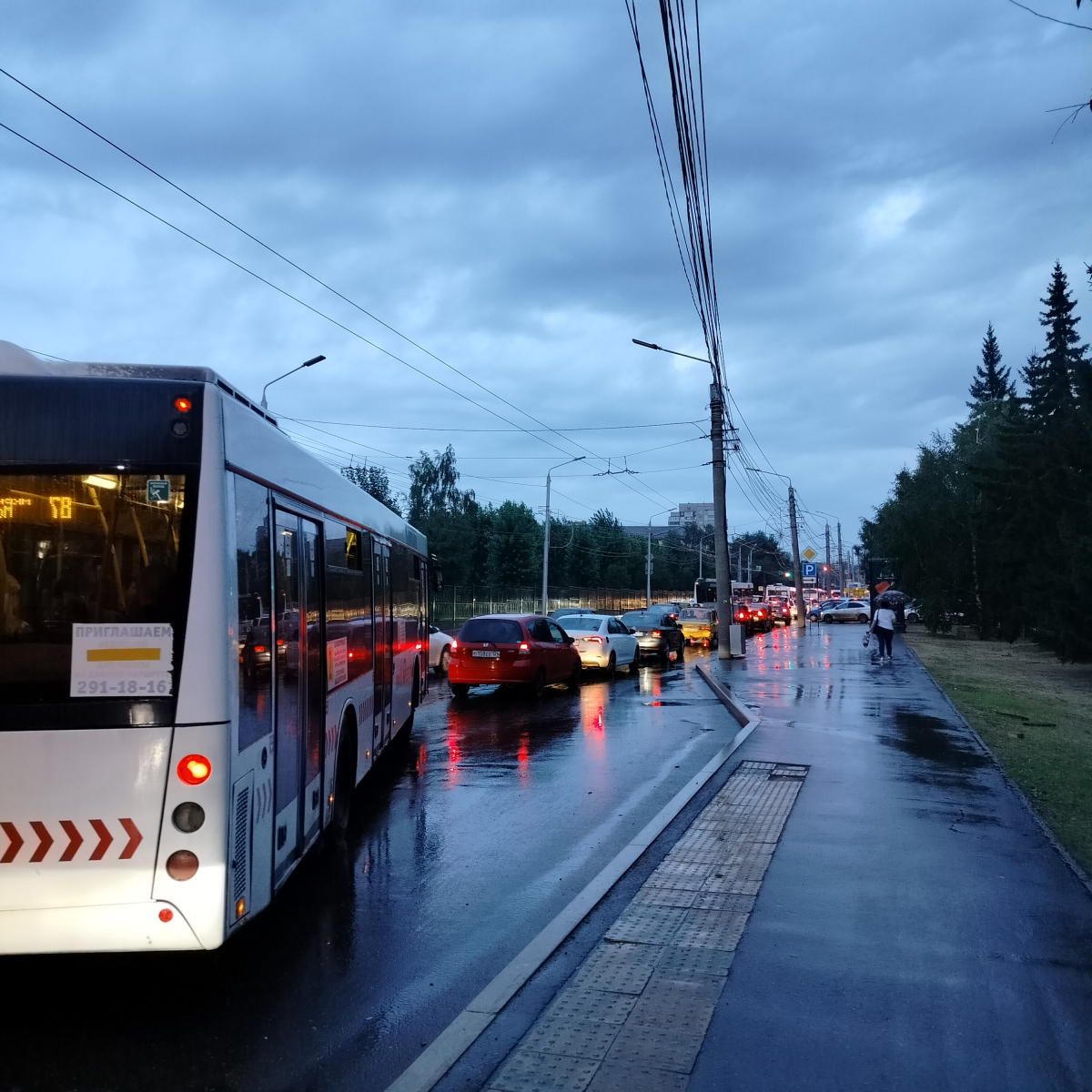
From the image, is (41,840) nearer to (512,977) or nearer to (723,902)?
(512,977)

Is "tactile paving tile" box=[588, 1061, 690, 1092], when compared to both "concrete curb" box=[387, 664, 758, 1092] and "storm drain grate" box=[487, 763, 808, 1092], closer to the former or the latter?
"storm drain grate" box=[487, 763, 808, 1092]

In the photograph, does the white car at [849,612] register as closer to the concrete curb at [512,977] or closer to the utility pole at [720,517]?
the utility pole at [720,517]

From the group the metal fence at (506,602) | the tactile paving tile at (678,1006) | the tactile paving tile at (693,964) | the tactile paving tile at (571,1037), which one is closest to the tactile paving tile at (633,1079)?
the tactile paving tile at (571,1037)

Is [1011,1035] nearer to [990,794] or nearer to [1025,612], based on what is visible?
[990,794]

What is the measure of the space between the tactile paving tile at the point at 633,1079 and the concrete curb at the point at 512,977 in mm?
593

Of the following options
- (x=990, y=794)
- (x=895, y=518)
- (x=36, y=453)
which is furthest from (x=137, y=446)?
(x=895, y=518)

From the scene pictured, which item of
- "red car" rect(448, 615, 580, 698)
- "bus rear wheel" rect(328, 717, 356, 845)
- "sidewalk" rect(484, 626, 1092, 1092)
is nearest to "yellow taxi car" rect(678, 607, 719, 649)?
"red car" rect(448, 615, 580, 698)

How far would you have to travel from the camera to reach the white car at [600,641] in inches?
975

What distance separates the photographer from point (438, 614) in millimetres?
40125

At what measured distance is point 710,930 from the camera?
19.2 ft

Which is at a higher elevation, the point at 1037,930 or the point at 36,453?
the point at 36,453

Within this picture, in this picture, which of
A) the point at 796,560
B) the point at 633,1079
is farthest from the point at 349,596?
the point at 796,560

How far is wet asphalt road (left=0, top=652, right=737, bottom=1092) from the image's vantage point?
14.0 ft

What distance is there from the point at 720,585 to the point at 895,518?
25.2 metres
